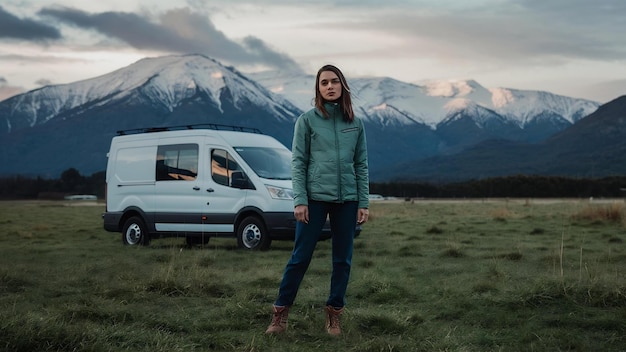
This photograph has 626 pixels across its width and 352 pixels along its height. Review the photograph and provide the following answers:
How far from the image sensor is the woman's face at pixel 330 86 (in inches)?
249

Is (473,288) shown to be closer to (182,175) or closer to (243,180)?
(243,180)

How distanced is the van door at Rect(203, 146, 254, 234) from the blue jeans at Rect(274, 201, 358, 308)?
815 centimetres

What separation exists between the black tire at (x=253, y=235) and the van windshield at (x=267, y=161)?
94 cm

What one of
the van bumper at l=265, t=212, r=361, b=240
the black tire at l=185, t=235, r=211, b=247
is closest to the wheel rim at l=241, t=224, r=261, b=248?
the van bumper at l=265, t=212, r=361, b=240

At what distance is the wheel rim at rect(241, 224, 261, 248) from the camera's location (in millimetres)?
14701

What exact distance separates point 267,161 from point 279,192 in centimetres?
105

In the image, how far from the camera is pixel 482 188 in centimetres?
10012

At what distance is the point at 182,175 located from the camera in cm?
1562

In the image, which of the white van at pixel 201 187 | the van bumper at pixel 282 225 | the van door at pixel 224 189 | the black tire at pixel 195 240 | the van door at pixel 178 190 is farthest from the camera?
the black tire at pixel 195 240

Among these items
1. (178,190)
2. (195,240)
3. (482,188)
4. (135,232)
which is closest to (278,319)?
(178,190)

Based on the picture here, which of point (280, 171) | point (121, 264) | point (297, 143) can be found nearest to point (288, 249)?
point (280, 171)

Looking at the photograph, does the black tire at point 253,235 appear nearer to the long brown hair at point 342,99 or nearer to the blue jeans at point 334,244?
the blue jeans at point 334,244

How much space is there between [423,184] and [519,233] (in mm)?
94613

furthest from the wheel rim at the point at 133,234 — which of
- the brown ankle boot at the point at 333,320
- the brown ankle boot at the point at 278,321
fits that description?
the brown ankle boot at the point at 333,320
